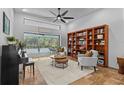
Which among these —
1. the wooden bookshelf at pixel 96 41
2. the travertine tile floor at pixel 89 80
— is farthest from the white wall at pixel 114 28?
the travertine tile floor at pixel 89 80

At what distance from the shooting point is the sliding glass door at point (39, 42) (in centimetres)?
672

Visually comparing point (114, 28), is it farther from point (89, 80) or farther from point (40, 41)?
point (40, 41)

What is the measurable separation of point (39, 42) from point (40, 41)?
0.11 meters

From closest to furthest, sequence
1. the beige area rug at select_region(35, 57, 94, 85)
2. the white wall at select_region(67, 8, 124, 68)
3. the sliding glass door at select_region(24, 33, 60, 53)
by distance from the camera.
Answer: the beige area rug at select_region(35, 57, 94, 85), the white wall at select_region(67, 8, 124, 68), the sliding glass door at select_region(24, 33, 60, 53)

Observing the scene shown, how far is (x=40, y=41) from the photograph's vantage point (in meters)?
7.23

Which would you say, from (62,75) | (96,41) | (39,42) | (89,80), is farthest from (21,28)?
(89,80)

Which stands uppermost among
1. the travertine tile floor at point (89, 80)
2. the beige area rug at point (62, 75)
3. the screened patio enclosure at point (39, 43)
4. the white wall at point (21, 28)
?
the white wall at point (21, 28)

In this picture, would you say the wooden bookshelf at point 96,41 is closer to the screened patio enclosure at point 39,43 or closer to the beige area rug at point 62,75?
the beige area rug at point 62,75

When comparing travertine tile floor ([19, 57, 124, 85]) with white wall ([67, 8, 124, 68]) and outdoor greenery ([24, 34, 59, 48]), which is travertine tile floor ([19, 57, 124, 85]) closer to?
white wall ([67, 8, 124, 68])

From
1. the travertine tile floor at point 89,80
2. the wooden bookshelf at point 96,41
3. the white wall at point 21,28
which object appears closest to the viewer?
the travertine tile floor at point 89,80

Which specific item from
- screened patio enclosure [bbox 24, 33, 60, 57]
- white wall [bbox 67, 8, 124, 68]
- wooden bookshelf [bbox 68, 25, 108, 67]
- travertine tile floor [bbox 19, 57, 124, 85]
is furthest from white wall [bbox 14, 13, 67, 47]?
Result: white wall [bbox 67, 8, 124, 68]

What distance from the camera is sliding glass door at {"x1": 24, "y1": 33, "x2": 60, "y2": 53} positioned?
22.0ft
